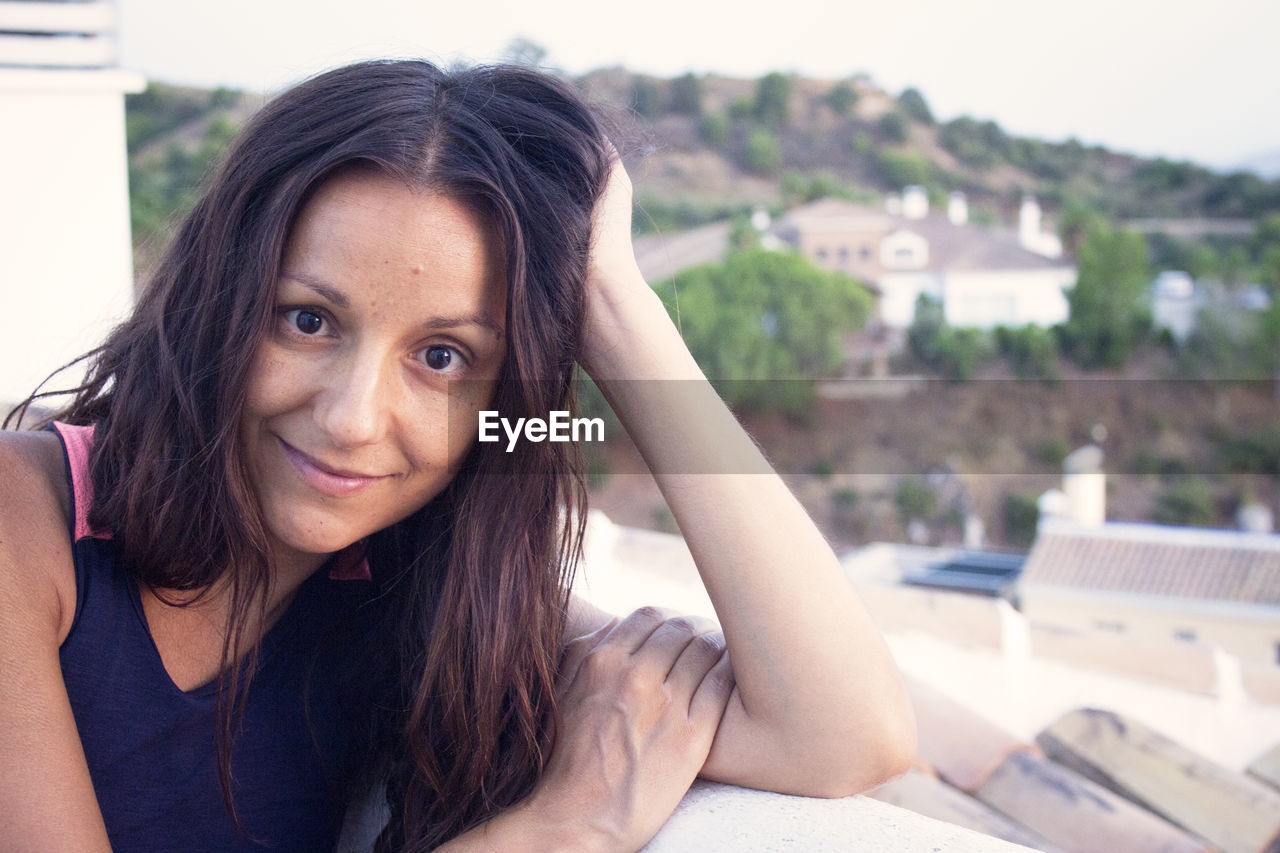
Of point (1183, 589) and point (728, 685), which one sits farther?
point (1183, 589)

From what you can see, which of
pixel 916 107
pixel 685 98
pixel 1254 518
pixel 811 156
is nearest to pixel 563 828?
pixel 1254 518

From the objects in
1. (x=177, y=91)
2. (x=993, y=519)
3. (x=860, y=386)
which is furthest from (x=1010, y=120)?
(x=177, y=91)

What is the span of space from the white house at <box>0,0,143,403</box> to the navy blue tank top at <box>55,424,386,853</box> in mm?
2436

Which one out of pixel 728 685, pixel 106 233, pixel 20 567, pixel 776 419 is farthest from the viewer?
pixel 776 419

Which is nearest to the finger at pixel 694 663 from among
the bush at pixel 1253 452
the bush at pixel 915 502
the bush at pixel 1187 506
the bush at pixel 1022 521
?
the bush at pixel 915 502

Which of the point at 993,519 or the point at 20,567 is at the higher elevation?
the point at 20,567

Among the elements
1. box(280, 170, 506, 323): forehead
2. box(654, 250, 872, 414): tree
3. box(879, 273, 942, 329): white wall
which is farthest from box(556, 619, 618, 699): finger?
box(879, 273, 942, 329): white wall

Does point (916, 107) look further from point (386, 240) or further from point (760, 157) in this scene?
point (386, 240)

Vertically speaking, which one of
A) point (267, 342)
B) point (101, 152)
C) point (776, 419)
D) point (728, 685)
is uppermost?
point (101, 152)

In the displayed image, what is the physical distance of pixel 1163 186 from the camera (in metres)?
38.8

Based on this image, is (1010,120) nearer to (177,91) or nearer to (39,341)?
(177,91)

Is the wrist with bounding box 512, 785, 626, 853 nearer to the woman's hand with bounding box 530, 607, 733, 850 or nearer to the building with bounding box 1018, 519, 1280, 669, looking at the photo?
the woman's hand with bounding box 530, 607, 733, 850

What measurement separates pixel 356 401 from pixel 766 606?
0.37 metres

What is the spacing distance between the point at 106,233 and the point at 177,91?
28803mm
